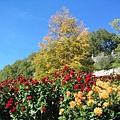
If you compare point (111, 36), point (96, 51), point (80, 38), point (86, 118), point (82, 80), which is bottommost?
point (86, 118)

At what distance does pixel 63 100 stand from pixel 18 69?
185 ft

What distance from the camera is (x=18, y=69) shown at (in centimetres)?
6138

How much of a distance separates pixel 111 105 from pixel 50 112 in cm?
179

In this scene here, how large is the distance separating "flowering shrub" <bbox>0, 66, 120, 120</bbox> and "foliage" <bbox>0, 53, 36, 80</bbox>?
51067 mm

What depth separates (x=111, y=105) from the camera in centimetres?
470

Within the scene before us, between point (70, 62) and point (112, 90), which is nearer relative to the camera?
point (112, 90)

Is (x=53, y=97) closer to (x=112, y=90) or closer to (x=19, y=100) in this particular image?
(x=19, y=100)

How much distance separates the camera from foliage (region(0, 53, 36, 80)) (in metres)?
58.2

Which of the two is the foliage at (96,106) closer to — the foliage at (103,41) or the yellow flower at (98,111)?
the yellow flower at (98,111)

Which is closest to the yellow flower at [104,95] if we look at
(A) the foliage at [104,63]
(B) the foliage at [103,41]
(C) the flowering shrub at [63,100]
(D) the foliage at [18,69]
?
(C) the flowering shrub at [63,100]

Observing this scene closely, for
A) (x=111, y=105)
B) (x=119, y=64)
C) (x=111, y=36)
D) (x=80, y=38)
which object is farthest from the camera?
(x=111, y=36)

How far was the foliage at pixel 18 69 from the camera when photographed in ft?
191

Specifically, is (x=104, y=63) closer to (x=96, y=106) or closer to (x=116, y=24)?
(x=116, y=24)

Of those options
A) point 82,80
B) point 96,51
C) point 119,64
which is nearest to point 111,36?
point 96,51
